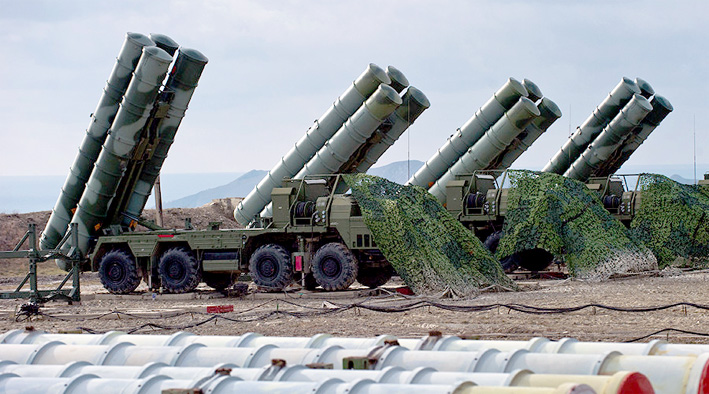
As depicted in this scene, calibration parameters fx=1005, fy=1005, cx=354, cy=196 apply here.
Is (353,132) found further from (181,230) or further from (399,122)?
(181,230)

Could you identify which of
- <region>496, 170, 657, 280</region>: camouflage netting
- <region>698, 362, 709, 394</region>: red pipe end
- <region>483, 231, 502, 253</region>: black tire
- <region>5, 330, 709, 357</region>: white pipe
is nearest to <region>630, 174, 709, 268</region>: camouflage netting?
<region>496, 170, 657, 280</region>: camouflage netting

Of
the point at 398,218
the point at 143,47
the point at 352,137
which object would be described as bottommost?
the point at 398,218

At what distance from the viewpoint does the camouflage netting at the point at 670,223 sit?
2117 cm

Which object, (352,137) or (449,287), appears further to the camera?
(352,137)

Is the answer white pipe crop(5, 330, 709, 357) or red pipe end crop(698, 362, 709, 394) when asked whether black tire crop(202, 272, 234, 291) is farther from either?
red pipe end crop(698, 362, 709, 394)

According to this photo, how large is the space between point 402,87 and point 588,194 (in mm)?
4601

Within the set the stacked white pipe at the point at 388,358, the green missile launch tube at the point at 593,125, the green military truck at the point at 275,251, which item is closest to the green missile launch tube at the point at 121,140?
the green military truck at the point at 275,251

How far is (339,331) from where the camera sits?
11.6m

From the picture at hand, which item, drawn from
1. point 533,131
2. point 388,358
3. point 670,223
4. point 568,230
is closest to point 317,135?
point 568,230

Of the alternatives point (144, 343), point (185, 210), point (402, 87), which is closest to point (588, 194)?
point (402, 87)

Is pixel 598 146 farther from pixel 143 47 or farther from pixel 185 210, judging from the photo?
pixel 185 210

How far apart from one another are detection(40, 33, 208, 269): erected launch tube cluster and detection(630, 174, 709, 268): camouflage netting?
992 cm

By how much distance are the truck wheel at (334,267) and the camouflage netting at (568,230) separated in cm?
416

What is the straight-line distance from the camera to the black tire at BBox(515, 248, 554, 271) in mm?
22031
